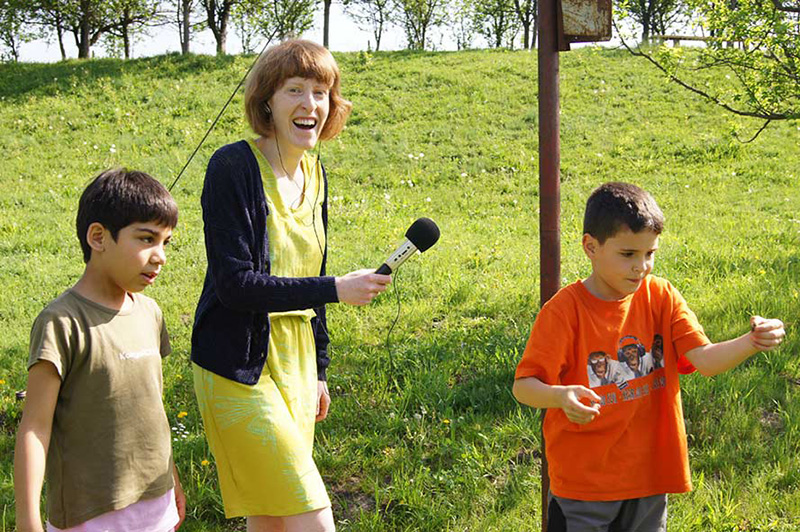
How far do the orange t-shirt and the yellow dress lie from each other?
76 centimetres

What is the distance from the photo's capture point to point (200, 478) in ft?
13.0

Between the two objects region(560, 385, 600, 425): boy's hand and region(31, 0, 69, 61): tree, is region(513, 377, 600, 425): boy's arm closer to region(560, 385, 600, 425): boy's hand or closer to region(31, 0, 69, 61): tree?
region(560, 385, 600, 425): boy's hand

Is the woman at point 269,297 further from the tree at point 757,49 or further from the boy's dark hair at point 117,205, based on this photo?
the tree at point 757,49

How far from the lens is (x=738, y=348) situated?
7.85ft

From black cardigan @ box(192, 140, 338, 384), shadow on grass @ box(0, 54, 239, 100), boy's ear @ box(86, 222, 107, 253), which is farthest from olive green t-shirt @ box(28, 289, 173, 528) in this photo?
shadow on grass @ box(0, 54, 239, 100)

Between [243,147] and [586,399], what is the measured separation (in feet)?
4.43

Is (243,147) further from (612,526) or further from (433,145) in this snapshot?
(433,145)

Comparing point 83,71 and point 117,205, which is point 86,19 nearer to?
point 83,71

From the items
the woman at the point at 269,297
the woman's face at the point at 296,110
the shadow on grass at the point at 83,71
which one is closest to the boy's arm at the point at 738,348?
the woman at the point at 269,297

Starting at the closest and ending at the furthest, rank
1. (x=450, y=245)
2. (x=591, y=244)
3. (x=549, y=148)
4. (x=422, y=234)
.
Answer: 1. (x=422, y=234)
2. (x=591, y=244)
3. (x=549, y=148)
4. (x=450, y=245)

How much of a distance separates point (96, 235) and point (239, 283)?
0.43m

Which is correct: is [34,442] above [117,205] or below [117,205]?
below

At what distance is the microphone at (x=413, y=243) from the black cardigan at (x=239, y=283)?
0.19 meters

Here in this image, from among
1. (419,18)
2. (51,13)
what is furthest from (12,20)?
(419,18)
